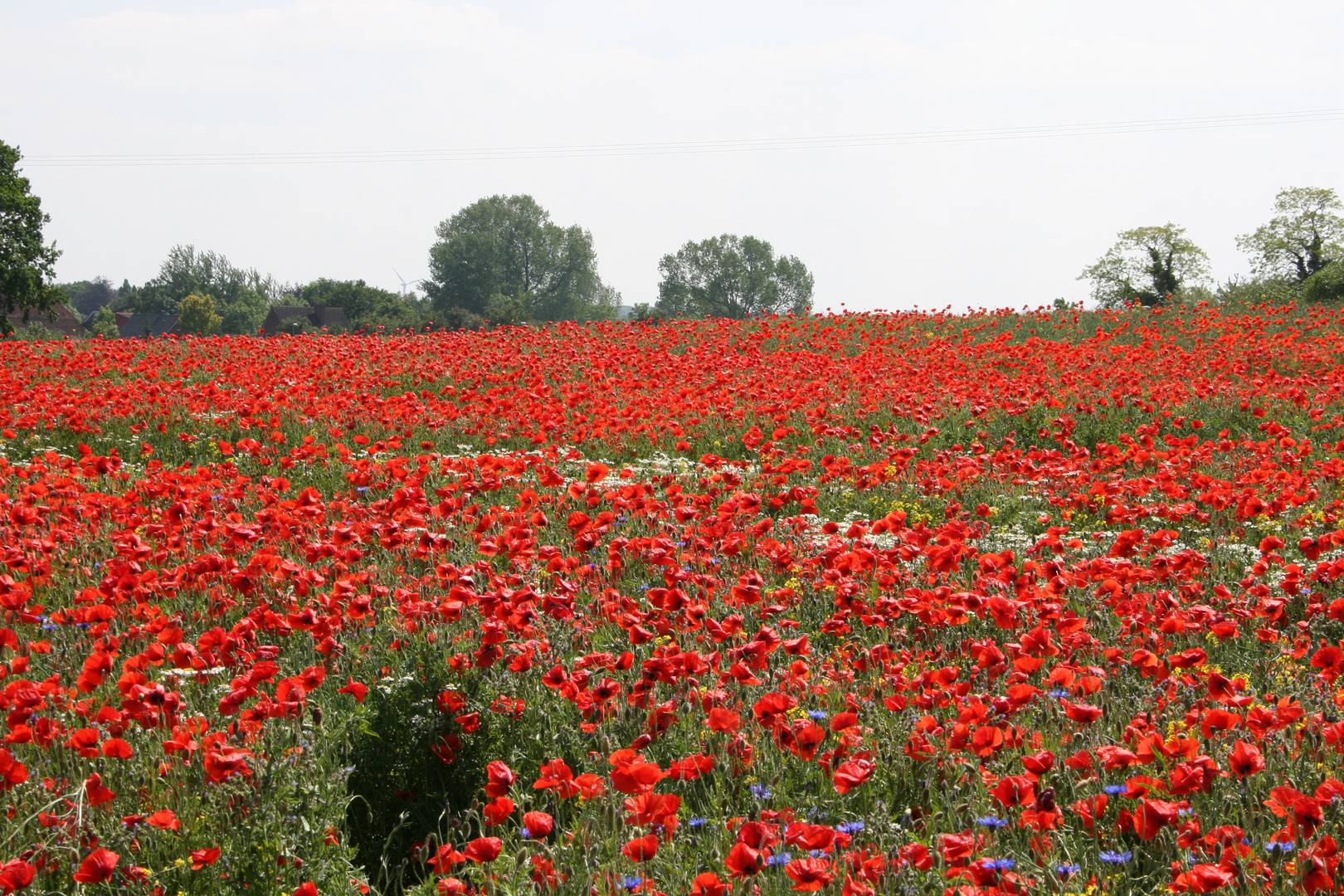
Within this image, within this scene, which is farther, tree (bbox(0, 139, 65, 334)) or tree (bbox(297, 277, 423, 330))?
tree (bbox(297, 277, 423, 330))

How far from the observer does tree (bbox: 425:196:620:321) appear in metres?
90.5

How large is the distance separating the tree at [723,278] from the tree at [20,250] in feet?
181

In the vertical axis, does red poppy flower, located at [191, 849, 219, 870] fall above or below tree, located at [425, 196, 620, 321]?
below

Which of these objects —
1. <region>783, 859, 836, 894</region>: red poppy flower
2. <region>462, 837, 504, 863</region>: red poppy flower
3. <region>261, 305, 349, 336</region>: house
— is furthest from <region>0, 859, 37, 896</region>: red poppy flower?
<region>261, 305, 349, 336</region>: house

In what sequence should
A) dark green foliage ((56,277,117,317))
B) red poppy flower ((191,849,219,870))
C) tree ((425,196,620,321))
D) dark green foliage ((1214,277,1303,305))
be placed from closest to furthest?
red poppy flower ((191,849,219,870))
dark green foliage ((1214,277,1303,305))
tree ((425,196,620,321))
dark green foliage ((56,277,117,317))

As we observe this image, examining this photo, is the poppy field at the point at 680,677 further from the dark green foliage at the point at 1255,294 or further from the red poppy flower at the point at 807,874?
the dark green foliage at the point at 1255,294

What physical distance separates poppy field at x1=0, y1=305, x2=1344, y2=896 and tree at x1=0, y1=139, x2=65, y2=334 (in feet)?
120

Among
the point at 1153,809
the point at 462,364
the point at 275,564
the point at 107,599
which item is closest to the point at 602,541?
the point at 275,564

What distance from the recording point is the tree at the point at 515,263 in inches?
3563

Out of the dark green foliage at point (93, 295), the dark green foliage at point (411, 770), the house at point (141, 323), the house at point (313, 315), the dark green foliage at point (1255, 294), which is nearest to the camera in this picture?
the dark green foliage at point (411, 770)

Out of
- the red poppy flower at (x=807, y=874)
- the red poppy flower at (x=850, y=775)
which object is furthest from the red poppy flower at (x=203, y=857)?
the red poppy flower at (x=850, y=775)

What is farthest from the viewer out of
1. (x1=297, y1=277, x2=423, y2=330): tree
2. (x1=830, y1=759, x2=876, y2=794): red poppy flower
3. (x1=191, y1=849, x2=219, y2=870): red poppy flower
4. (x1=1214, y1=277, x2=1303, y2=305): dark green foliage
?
(x1=297, y1=277, x2=423, y2=330): tree

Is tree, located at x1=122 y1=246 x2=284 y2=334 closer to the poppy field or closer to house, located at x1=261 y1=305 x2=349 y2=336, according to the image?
house, located at x1=261 y1=305 x2=349 y2=336

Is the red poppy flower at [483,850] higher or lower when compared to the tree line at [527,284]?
lower
